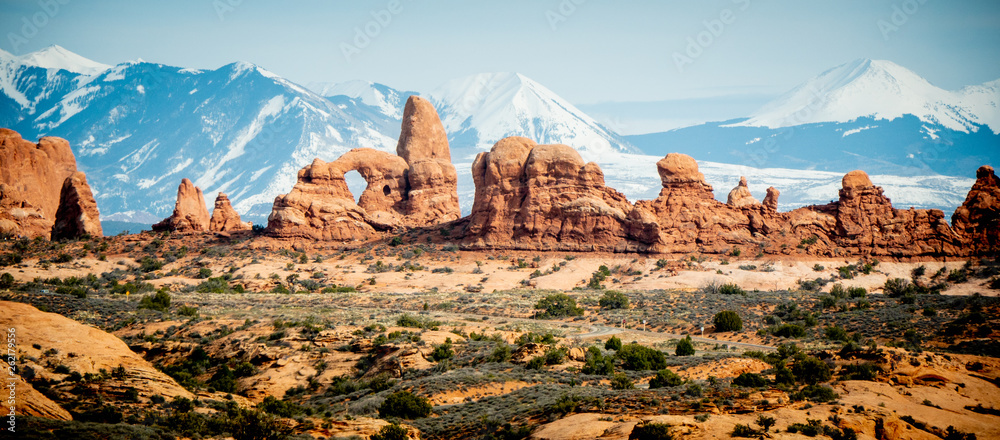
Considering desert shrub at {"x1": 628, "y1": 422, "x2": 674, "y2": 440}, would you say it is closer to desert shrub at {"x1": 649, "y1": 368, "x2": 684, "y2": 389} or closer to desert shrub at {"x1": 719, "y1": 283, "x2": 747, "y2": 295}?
desert shrub at {"x1": 649, "y1": 368, "x2": 684, "y2": 389}

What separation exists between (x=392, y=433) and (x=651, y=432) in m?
7.68

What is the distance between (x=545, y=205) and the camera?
7038cm

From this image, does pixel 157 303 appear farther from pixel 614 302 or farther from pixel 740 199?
pixel 740 199

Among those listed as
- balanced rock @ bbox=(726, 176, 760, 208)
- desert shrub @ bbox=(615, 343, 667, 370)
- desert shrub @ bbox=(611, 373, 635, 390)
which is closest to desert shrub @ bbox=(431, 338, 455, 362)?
desert shrub @ bbox=(615, 343, 667, 370)

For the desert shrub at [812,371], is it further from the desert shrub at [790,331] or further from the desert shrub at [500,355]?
the desert shrub at [790,331]

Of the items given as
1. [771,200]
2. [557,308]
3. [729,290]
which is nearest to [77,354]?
[557,308]

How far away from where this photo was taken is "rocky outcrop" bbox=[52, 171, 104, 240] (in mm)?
78312

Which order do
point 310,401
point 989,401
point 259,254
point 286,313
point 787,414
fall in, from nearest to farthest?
point 787,414 → point 989,401 → point 310,401 → point 286,313 → point 259,254

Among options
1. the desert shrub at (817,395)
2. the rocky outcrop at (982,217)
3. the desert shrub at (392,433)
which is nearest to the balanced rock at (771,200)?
the rocky outcrop at (982,217)

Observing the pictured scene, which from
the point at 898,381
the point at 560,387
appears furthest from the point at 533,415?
the point at 898,381

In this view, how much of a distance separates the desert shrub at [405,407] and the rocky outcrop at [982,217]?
164 ft

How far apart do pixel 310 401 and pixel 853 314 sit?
29.7 m

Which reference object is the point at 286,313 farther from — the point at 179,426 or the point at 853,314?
the point at 853,314

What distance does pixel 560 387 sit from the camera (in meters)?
30.3
